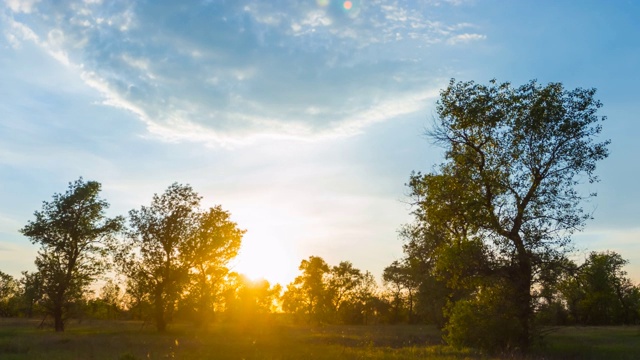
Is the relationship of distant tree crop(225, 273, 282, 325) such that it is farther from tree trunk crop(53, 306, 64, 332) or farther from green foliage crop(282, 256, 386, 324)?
green foliage crop(282, 256, 386, 324)

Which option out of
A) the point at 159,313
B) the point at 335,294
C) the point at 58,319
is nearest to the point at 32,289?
the point at 58,319

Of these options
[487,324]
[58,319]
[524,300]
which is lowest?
[58,319]

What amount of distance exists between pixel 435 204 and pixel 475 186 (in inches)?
106

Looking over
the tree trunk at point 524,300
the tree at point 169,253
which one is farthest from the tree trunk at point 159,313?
the tree trunk at point 524,300

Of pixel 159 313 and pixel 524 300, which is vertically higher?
pixel 524 300

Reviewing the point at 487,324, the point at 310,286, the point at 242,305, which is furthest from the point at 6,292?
the point at 487,324

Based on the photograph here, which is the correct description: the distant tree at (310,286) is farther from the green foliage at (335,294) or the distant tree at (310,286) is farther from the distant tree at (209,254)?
the distant tree at (209,254)

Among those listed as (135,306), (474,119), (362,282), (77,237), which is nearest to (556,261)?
(474,119)

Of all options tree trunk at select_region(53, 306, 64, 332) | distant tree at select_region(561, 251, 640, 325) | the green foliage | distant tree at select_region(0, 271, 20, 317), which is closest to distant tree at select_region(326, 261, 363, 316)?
the green foliage

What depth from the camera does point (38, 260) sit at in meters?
52.6

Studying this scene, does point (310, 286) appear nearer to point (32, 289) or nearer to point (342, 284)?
point (342, 284)

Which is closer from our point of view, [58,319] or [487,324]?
[487,324]

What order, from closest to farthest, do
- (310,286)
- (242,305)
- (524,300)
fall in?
1. (524,300)
2. (242,305)
3. (310,286)

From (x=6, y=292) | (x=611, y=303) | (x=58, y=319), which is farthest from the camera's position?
(x=6, y=292)
